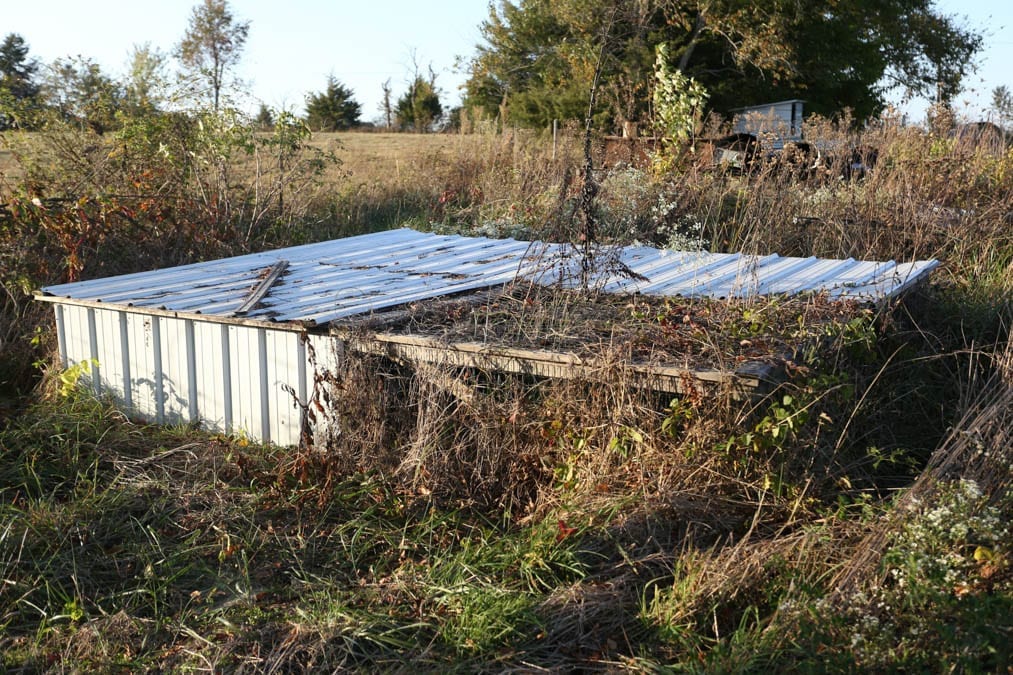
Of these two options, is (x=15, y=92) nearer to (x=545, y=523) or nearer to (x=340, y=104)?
(x=545, y=523)

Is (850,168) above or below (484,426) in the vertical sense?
above

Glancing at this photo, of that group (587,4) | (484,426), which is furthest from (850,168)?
(587,4)

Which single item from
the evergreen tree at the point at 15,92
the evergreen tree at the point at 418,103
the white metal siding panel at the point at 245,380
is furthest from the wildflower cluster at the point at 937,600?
the evergreen tree at the point at 418,103

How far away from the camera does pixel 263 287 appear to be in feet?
19.0

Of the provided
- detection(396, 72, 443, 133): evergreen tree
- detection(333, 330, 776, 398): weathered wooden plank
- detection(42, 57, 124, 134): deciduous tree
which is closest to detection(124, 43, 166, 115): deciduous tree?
detection(42, 57, 124, 134): deciduous tree

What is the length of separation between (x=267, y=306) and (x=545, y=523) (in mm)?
2409

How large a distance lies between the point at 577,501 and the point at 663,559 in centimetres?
50

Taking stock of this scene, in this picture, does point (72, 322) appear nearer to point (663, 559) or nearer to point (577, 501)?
point (577, 501)

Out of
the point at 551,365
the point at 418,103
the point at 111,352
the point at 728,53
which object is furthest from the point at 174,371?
the point at 418,103

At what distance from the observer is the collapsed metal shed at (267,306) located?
4992 mm

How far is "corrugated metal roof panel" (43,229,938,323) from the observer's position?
5418mm

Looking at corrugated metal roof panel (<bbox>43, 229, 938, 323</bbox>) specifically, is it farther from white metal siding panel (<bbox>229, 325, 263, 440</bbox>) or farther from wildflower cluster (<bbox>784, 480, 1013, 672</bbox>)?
wildflower cluster (<bbox>784, 480, 1013, 672</bbox>)

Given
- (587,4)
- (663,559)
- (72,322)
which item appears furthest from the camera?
(587,4)

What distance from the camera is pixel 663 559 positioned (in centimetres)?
360
